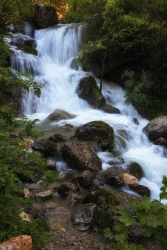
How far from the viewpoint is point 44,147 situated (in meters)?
7.09

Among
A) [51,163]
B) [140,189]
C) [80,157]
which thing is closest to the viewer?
[140,189]

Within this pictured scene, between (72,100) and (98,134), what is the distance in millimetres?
5120

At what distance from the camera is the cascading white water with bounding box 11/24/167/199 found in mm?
8234

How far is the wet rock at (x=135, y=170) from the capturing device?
7.17 meters

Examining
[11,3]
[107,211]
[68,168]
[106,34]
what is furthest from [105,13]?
[107,211]

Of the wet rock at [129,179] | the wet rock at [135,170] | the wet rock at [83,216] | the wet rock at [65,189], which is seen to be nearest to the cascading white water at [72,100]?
the wet rock at [135,170]

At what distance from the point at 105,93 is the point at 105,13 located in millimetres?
4106

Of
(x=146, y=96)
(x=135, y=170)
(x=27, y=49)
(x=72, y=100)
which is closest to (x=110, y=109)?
(x=146, y=96)

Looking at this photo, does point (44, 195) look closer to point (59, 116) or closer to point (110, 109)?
point (59, 116)

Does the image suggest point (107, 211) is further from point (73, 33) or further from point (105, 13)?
point (73, 33)

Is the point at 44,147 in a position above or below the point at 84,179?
above

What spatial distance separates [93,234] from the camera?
14.6ft

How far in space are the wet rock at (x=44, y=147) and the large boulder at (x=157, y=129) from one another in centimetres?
427

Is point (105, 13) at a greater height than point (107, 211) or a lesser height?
greater
